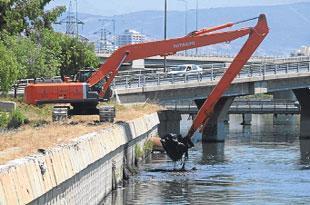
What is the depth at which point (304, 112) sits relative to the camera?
90375 mm

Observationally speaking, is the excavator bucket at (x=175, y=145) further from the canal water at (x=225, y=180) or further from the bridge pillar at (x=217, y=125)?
the bridge pillar at (x=217, y=125)

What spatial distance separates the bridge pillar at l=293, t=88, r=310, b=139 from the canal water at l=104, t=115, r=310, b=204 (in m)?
20.3

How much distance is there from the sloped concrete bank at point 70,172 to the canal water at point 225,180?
127 centimetres

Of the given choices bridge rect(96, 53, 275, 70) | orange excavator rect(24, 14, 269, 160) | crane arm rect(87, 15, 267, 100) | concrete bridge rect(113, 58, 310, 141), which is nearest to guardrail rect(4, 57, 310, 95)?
concrete bridge rect(113, 58, 310, 141)

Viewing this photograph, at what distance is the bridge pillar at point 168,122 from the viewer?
265ft

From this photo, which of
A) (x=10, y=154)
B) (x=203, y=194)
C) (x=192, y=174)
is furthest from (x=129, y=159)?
(x=10, y=154)

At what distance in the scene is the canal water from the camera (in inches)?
1359

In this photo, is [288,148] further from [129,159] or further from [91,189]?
[91,189]

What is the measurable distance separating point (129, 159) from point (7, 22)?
1223 inches

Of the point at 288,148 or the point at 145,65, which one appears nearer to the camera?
the point at 288,148

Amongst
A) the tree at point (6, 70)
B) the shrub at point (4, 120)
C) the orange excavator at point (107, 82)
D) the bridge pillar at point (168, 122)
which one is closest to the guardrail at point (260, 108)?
the bridge pillar at point (168, 122)

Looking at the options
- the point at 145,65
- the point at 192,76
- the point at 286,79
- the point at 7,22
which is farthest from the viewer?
the point at 145,65

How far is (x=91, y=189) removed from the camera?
28.3 meters

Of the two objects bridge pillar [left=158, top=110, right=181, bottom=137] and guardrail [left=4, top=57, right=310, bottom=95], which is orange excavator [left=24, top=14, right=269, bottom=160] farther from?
bridge pillar [left=158, top=110, right=181, bottom=137]
